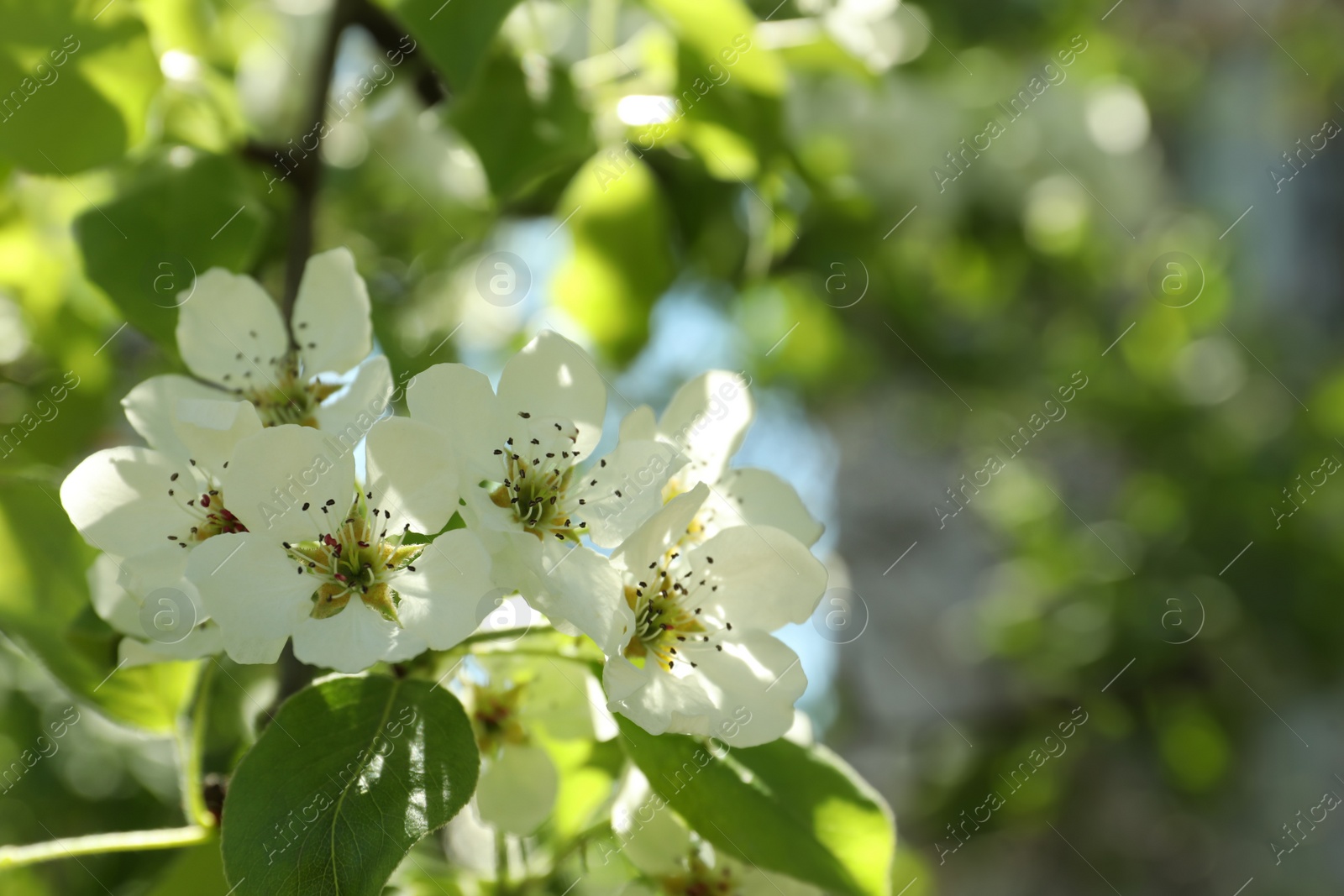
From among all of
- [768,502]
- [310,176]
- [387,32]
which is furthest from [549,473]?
[387,32]

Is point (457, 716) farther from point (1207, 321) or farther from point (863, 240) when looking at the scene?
point (1207, 321)

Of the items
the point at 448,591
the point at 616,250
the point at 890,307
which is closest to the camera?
the point at 448,591

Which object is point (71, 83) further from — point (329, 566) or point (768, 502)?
point (768, 502)

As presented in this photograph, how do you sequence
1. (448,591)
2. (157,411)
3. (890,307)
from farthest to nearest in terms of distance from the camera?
(890,307) < (157,411) < (448,591)

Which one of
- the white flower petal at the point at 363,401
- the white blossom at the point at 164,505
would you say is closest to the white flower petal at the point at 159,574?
the white blossom at the point at 164,505

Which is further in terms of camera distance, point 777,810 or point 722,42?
point 722,42

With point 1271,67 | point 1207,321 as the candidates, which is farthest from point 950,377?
point 1271,67
